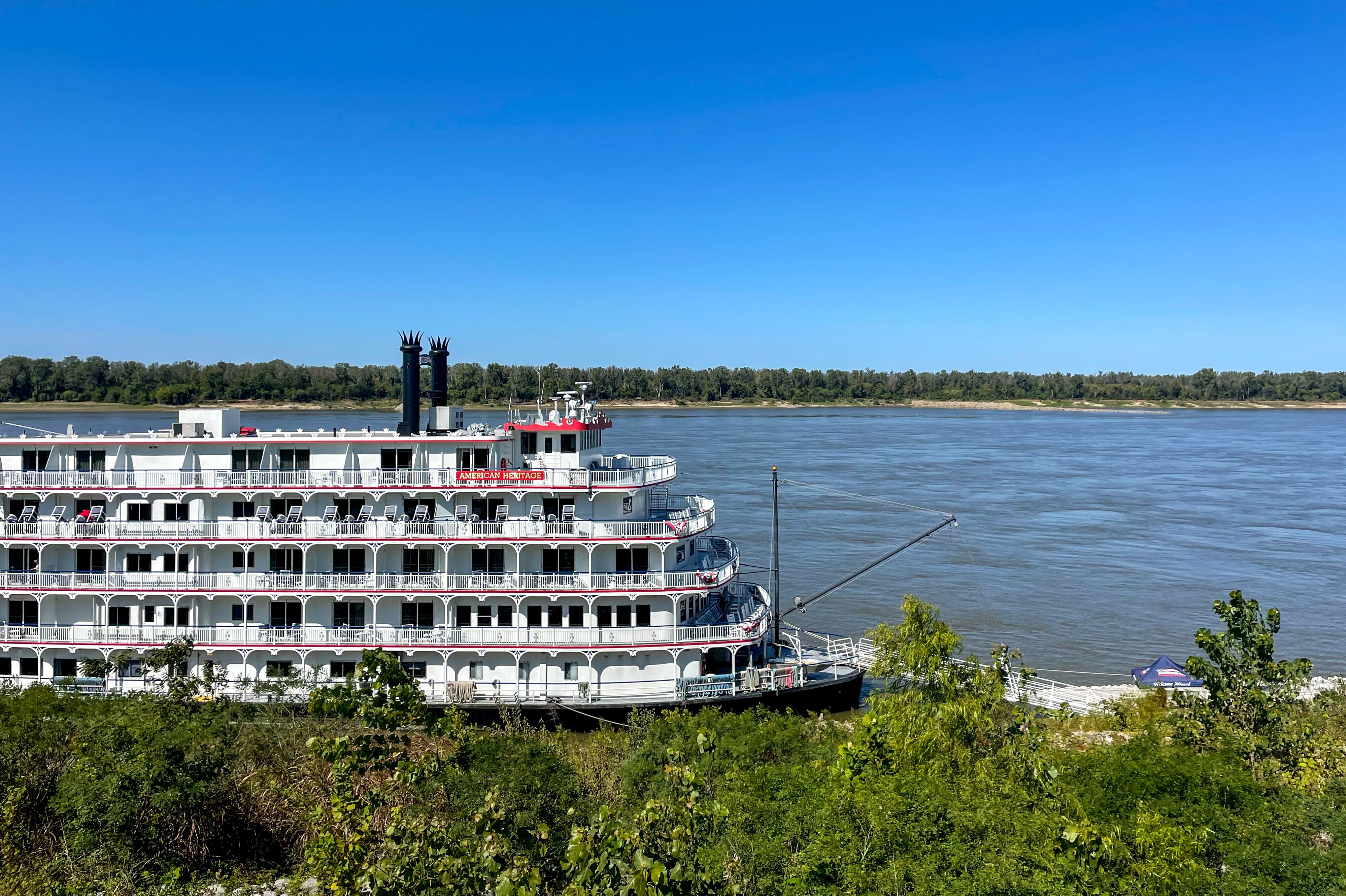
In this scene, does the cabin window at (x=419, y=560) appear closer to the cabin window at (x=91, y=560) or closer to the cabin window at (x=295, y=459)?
the cabin window at (x=295, y=459)

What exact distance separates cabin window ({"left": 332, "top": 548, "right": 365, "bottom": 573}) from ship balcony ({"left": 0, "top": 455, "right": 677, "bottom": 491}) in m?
1.82

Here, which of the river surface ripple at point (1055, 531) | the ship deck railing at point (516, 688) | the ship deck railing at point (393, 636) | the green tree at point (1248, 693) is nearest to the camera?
the green tree at point (1248, 693)

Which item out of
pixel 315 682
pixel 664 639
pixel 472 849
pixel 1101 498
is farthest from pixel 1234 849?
pixel 1101 498

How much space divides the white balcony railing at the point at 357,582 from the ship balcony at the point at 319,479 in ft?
7.81

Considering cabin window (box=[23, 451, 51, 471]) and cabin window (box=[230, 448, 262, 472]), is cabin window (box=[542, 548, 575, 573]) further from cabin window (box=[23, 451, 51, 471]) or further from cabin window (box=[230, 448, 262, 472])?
cabin window (box=[23, 451, 51, 471])

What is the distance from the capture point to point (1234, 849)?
53.1 feet

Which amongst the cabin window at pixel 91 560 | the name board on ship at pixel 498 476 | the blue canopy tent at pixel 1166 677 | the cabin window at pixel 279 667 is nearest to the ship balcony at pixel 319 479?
the name board on ship at pixel 498 476

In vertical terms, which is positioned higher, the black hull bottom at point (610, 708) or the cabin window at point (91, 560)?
the cabin window at point (91, 560)

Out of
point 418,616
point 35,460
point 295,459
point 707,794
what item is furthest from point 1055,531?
point 35,460

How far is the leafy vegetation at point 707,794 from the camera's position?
12391mm

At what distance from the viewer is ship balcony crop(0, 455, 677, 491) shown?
27953mm

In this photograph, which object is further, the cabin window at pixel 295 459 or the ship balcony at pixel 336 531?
the cabin window at pixel 295 459

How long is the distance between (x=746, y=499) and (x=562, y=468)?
39949 millimetres

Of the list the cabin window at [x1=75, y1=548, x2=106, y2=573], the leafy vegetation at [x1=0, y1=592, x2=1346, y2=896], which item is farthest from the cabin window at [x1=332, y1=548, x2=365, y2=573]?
the cabin window at [x1=75, y1=548, x2=106, y2=573]
